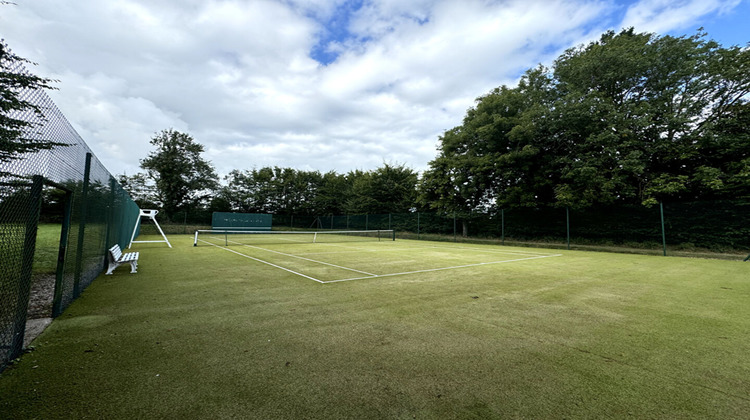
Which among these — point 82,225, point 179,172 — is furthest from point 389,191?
point 82,225

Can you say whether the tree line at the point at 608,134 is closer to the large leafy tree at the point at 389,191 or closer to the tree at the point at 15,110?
the large leafy tree at the point at 389,191

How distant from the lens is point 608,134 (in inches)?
587

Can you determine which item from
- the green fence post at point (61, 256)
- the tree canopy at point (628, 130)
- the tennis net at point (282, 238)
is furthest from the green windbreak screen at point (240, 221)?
the green fence post at point (61, 256)

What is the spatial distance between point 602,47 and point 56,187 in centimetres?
2394

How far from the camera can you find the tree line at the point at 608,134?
46.3 ft

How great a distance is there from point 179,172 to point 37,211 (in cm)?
3729

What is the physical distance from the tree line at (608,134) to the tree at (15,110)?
18206mm

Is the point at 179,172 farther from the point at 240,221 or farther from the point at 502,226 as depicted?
the point at 502,226

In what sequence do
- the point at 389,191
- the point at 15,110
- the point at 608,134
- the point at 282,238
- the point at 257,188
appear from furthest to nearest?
the point at 257,188 < the point at 389,191 < the point at 282,238 < the point at 608,134 < the point at 15,110

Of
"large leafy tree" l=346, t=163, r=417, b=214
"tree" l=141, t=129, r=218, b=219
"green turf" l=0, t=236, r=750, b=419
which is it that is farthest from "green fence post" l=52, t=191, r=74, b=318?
"tree" l=141, t=129, r=218, b=219

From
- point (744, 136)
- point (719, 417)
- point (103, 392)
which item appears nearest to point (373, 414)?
point (103, 392)

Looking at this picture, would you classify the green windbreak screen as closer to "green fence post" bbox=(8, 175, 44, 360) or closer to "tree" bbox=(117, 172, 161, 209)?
"tree" bbox=(117, 172, 161, 209)

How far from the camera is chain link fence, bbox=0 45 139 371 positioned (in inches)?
91.0

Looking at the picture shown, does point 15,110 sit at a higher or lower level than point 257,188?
lower
